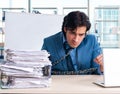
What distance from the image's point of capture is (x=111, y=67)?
1.14 m

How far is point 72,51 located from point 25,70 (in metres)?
0.64

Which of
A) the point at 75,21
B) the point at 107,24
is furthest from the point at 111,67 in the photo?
the point at 107,24

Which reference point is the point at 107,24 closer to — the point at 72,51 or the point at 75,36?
the point at 72,51

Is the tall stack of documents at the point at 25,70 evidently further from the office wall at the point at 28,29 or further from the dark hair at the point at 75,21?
the office wall at the point at 28,29

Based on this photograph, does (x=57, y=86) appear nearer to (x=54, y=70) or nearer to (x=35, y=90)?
(x=35, y=90)

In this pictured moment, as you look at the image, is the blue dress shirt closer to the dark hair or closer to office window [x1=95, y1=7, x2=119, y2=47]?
the dark hair

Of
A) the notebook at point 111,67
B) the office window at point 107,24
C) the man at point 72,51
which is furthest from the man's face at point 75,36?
the office window at point 107,24

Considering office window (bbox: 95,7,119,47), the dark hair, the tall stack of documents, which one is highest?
office window (bbox: 95,7,119,47)

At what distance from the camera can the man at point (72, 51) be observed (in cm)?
162

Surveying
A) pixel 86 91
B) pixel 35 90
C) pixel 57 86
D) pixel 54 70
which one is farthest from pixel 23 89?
pixel 54 70

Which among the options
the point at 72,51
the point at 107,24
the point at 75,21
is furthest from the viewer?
the point at 107,24

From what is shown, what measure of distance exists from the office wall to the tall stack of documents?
148cm

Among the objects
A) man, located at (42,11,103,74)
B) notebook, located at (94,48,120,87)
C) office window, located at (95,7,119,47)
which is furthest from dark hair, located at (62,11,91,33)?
office window, located at (95,7,119,47)

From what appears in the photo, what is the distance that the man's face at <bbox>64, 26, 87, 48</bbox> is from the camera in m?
1.54
